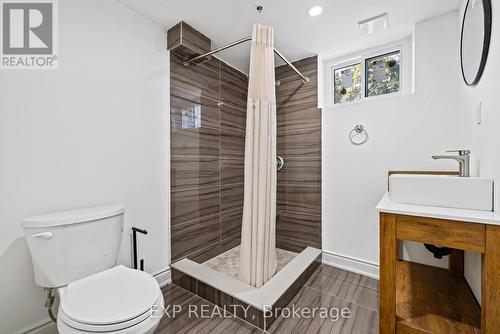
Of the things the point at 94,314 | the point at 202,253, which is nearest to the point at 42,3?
the point at 94,314

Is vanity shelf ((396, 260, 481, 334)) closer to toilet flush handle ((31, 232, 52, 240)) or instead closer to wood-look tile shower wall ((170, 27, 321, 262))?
wood-look tile shower wall ((170, 27, 321, 262))

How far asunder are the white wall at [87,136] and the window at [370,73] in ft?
5.72

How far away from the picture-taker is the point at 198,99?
7.24 ft

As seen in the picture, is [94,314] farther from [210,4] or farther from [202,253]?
[210,4]

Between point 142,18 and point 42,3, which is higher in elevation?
point 142,18

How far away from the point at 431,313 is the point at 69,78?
252cm

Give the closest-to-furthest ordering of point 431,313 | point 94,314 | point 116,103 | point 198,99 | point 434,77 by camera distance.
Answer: point 94,314, point 431,313, point 116,103, point 434,77, point 198,99

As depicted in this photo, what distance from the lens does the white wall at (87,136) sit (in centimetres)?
119

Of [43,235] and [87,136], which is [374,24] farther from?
[43,235]

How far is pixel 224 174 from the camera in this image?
2.54m

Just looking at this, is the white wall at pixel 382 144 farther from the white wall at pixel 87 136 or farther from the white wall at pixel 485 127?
the white wall at pixel 87 136

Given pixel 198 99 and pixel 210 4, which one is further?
pixel 198 99

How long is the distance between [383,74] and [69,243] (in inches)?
110

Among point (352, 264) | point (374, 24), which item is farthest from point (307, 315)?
point (374, 24)
